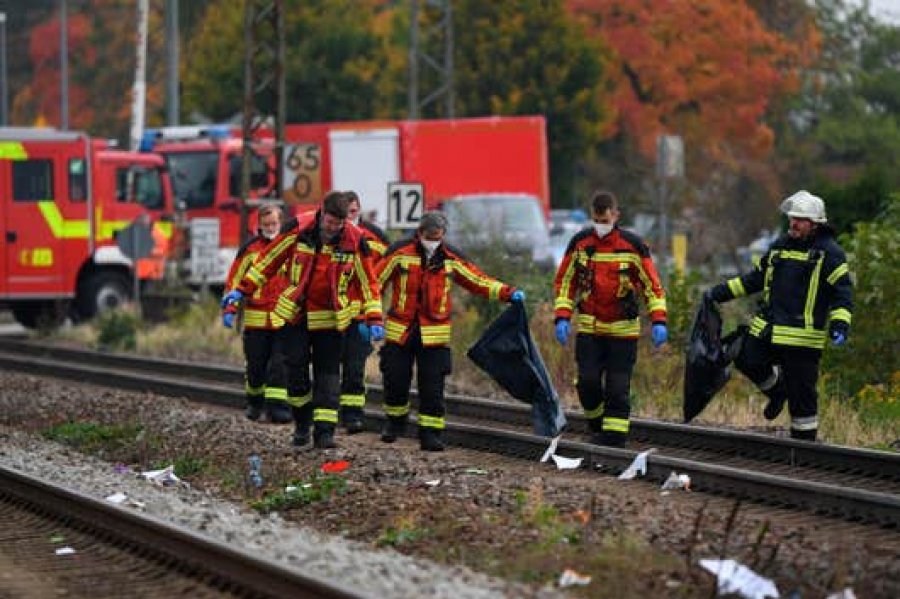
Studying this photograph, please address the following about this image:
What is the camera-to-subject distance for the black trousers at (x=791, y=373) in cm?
1309

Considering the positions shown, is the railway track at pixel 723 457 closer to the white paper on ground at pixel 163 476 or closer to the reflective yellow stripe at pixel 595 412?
the reflective yellow stripe at pixel 595 412

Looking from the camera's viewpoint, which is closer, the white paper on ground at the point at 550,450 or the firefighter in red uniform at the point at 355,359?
the white paper on ground at the point at 550,450

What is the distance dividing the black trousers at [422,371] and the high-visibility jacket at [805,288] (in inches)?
93.6

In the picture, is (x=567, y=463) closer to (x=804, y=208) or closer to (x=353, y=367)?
(x=804, y=208)

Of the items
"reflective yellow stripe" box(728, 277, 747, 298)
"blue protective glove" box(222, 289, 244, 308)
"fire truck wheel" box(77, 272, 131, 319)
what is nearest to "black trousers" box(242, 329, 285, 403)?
"blue protective glove" box(222, 289, 244, 308)

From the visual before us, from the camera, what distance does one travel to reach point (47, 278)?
3162cm

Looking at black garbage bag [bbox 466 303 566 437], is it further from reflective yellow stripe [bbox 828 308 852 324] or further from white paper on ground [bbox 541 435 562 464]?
reflective yellow stripe [bbox 828 308 852 324]

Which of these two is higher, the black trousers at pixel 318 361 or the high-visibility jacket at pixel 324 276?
the high-visibility jacket at pixel 324 276

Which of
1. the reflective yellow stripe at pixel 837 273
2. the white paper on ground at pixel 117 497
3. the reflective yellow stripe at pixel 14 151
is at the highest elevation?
the reflective yellow stripe at pixel 14 151

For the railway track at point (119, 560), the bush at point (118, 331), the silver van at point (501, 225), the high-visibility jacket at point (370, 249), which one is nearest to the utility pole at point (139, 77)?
the silver van at point (501, 225)

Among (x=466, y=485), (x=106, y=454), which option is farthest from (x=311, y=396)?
(x=466, y=485)

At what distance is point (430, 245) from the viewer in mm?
13844

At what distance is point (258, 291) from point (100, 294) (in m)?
16.9

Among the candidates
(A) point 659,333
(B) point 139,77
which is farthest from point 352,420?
(B) point 139,77
